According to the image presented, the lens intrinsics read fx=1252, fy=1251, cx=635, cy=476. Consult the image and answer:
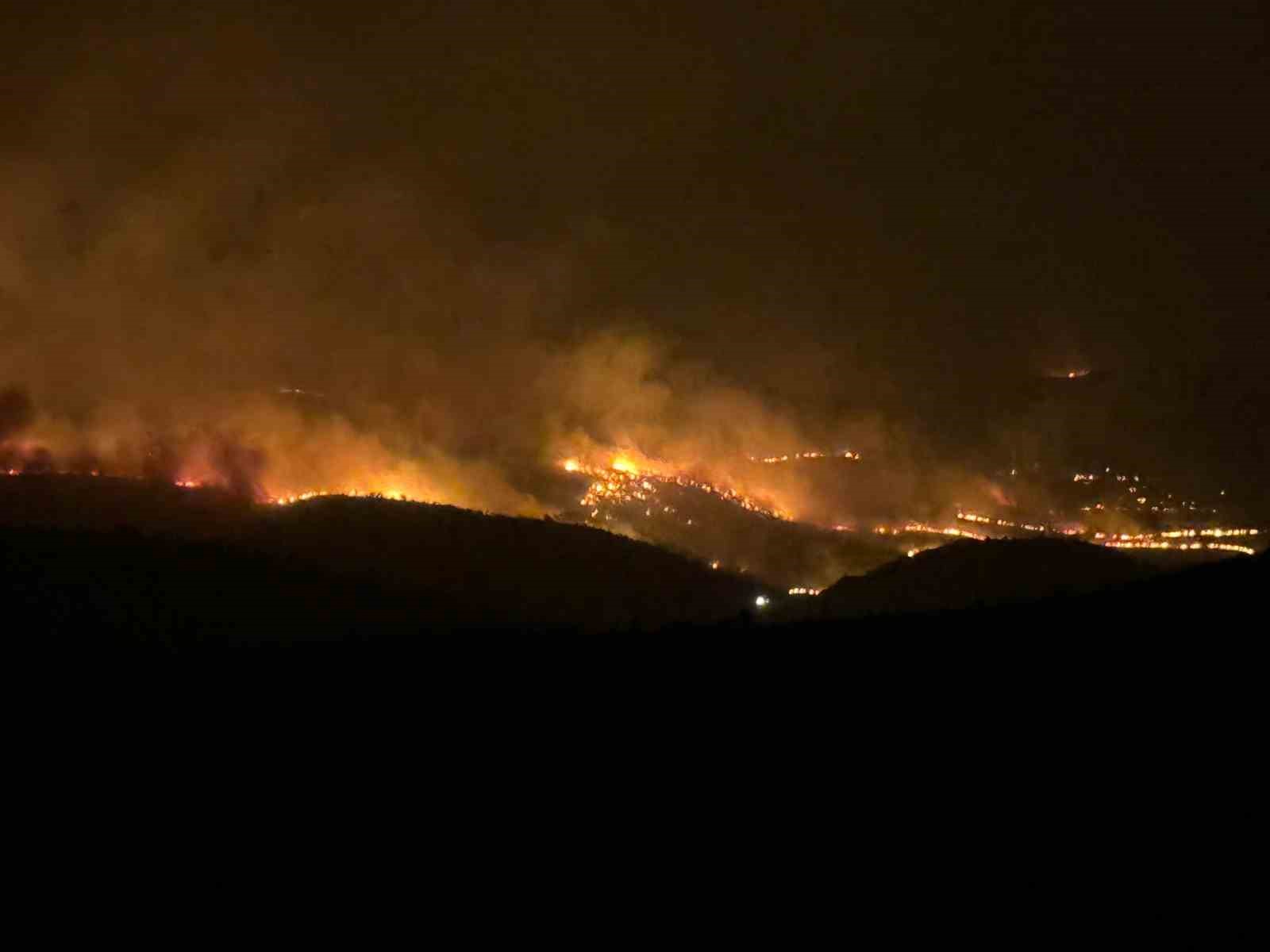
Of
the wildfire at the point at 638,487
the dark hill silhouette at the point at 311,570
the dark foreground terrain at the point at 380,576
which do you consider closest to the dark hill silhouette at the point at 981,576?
the dark foreground terrain at the point at 380,576

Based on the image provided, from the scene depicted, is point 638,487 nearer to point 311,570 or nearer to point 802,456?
point 802,456

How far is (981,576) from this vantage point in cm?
1327

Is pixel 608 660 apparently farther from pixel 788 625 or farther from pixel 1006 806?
pixel 1006 806

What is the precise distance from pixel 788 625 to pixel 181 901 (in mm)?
3586

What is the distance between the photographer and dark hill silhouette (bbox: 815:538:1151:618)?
500 inches

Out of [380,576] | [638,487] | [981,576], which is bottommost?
[380,576]

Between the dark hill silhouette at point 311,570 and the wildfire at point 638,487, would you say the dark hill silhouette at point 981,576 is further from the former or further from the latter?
the wildfire at point 638,487

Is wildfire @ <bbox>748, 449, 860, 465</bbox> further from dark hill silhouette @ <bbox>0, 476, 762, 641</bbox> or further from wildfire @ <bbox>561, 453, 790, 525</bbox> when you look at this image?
dark hill silhouette @ <bbox>0, 476, 762, 641</bbox>

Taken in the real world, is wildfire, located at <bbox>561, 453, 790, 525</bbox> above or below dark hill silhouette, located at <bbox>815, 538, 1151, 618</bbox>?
above

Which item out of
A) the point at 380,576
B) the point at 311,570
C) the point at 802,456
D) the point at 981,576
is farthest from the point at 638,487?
the point at 311,570

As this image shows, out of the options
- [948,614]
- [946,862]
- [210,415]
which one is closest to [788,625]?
[948,614]

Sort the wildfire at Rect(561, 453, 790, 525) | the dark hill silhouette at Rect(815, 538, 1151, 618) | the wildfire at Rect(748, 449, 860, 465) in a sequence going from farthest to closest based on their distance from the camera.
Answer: the wildfire at Rect(748, 449, 860, 465) → the wildfire at Rect(561, 453, 790, 525) → the dark hill silhouette at Rect(815, 538, 1151, 618)

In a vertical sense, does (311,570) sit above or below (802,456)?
below

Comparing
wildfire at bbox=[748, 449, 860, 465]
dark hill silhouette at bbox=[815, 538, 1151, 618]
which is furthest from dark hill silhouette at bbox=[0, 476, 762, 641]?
wildfire at bbox=[748, 449, 860, 465]
